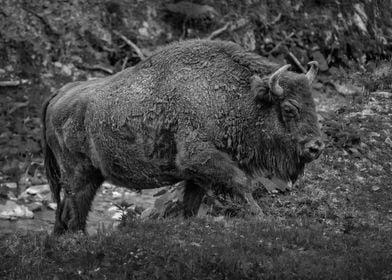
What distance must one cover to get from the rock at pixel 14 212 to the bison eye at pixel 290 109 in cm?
560

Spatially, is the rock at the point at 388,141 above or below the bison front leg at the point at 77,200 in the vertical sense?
above

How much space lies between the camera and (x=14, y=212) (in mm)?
11211

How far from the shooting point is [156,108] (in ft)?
25.6

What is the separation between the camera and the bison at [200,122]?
24.5 feet

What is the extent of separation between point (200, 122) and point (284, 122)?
98 cm

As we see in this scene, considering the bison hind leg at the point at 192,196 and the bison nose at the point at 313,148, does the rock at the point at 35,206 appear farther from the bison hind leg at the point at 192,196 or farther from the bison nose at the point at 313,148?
the bison nose at the point at 313,148

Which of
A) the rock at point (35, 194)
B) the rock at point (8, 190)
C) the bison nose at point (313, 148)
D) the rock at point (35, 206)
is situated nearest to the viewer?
the bison nose at point (313, 148)

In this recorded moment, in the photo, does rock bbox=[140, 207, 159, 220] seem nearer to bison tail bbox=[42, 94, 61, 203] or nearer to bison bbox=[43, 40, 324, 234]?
bison bbox=[43, 40, 324, 234]

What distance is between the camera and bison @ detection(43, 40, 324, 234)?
24.5 ft

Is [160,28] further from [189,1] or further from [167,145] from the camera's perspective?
[167,145]

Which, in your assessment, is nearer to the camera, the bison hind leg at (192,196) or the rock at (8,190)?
the bison hind leg at (192,196)

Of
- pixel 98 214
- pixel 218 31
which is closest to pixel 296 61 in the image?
pixel 218 31

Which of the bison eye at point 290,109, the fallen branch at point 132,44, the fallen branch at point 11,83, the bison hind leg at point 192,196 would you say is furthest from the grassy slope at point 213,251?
the fallen branch at point 132,44

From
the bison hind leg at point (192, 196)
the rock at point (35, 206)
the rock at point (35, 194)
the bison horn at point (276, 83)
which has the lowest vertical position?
the rock at point (35, 194)
